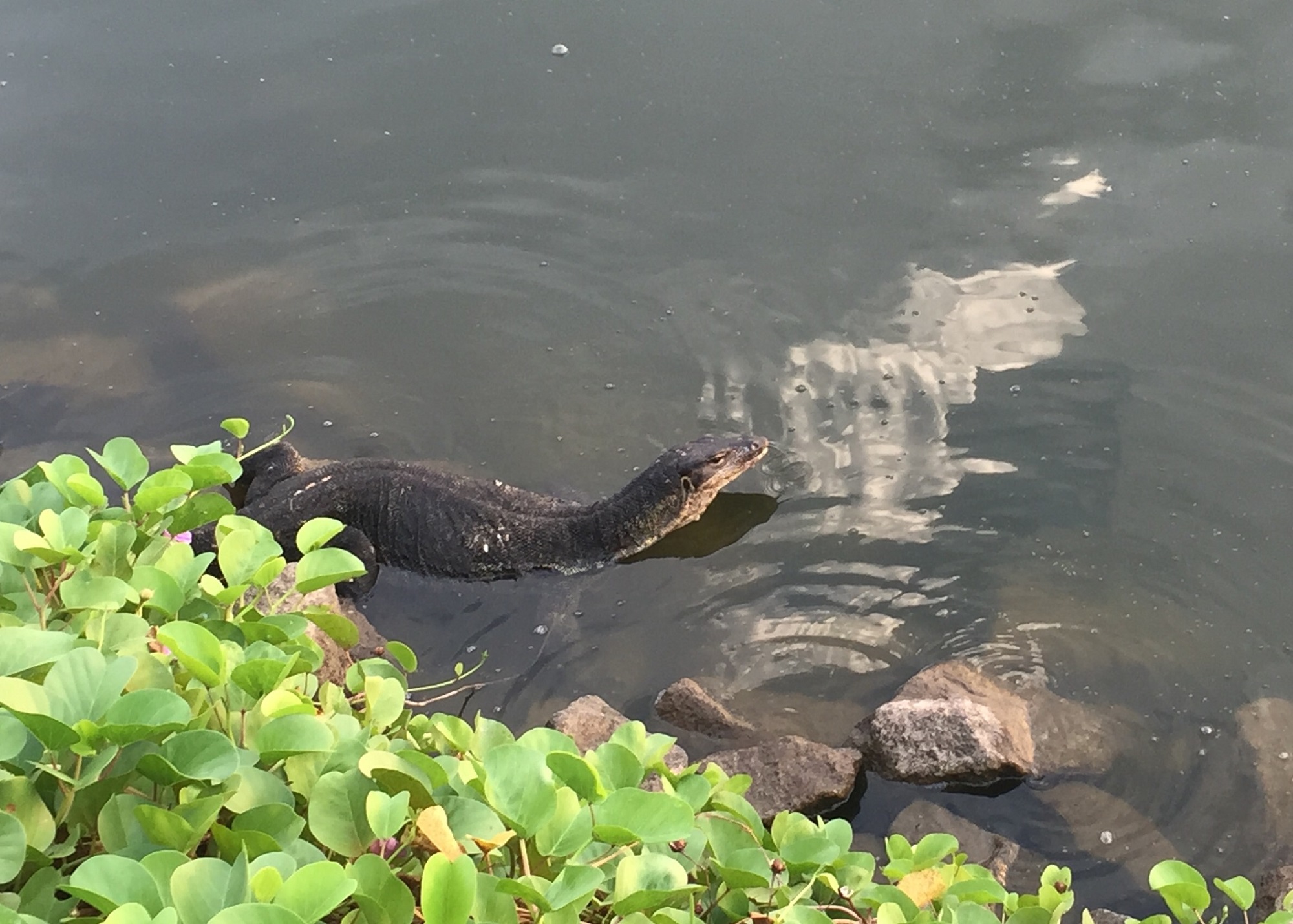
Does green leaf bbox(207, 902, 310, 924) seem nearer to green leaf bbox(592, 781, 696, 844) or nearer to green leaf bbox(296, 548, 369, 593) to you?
green leaf bbox(592, 781, 696, 844)

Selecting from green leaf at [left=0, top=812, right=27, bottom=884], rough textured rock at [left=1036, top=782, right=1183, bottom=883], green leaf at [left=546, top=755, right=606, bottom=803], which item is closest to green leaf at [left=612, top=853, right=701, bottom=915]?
green leaf at [left=546, top=755, right=606, bottom=803]

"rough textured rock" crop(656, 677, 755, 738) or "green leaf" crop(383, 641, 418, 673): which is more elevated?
"green leaf" crop(383, 641, 418, 673)

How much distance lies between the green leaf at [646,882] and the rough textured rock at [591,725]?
2.89 metres

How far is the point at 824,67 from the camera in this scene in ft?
28.7

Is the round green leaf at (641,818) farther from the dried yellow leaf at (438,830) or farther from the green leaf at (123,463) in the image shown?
the green leaf at (123,463)

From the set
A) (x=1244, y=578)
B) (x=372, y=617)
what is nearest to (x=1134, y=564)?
(x=1244, y=578)

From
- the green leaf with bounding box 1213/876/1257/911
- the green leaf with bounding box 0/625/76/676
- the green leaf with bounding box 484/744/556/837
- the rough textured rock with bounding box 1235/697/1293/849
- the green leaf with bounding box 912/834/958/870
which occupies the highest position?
the green leaf with bounding box 0/625/76/676

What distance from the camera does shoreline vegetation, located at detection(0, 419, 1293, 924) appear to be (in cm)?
140

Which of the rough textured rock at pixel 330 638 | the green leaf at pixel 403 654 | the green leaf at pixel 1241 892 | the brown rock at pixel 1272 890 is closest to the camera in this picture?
the green leaf at pixel 1241 892

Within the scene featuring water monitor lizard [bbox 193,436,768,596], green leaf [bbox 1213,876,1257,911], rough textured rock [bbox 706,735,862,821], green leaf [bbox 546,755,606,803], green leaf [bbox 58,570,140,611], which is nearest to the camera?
green leaf [bbox 546,755,606,803]

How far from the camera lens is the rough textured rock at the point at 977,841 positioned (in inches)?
168

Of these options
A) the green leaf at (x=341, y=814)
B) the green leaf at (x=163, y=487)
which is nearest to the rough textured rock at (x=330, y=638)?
the green leaf at (x=163, y=487)

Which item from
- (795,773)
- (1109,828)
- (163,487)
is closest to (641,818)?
(163,487)

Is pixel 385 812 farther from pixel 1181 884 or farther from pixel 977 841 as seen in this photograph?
pixel 977 841
